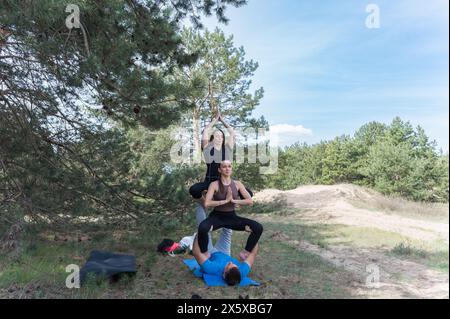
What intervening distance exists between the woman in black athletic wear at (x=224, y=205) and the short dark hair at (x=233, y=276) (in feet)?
1.41

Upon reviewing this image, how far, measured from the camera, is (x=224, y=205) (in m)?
4.15

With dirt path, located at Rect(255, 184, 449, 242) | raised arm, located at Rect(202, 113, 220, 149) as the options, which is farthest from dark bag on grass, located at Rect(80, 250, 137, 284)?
dirt path, located at Rect(255, 184, 449, 242)

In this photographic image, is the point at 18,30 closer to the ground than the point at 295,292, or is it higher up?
higher up

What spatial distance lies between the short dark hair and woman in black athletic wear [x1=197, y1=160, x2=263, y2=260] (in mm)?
429

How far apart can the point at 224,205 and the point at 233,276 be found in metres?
0.83

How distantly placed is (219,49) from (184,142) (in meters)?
5.26

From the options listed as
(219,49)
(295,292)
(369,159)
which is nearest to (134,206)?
(295,292)

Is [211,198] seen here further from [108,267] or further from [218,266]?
[108,267]

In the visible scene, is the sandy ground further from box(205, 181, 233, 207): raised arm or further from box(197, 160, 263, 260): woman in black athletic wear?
box(205, 181, 233, 207): raised arm

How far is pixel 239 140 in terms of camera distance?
17422 mm

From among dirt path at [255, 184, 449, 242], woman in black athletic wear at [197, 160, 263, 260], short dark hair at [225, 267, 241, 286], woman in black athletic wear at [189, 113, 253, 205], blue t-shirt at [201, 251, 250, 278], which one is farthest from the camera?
dirt path at [255, 184, 449, 242]

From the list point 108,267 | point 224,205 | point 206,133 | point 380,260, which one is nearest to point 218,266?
point 224,205

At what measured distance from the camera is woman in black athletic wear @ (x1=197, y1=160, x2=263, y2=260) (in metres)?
4.06
